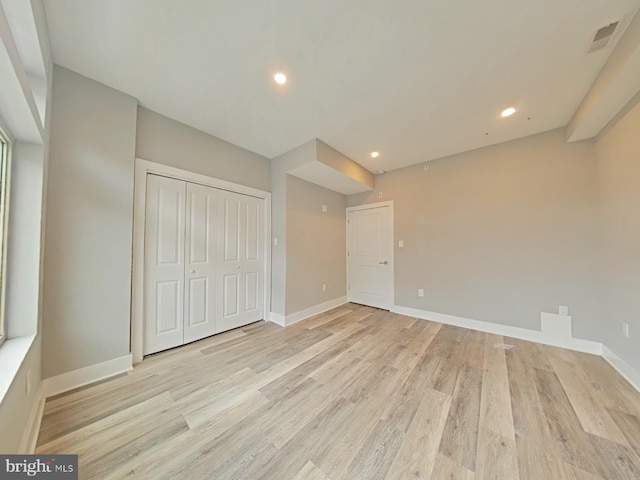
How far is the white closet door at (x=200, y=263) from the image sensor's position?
2.62 metres

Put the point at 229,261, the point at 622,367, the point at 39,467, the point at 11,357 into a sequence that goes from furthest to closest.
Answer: the point at 229,261 → the point at 622,367 → the point at 11,357 → the point at 39,467

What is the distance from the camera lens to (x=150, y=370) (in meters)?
2.06

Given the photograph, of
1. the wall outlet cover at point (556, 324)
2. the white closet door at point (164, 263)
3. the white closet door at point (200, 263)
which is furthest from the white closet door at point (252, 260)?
the wall outlet cover at point (556, 324)

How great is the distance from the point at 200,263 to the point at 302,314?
173 centimetres

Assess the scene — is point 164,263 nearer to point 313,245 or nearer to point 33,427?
point 33,427

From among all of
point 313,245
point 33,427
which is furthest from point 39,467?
point 313,245

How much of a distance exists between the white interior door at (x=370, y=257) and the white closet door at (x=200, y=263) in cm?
269

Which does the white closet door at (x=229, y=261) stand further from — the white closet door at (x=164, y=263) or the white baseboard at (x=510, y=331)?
the white baseboard at (x=510, y=331)

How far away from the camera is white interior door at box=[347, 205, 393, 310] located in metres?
4.05

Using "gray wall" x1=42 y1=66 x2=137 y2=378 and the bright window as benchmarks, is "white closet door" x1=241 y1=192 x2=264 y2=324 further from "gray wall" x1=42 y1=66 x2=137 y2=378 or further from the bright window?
the bright window

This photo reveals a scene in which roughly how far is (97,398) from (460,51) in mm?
3863

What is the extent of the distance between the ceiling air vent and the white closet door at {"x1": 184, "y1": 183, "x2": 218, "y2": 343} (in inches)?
145

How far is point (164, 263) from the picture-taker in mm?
2426

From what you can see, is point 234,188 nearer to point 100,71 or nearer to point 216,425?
point 100,71
